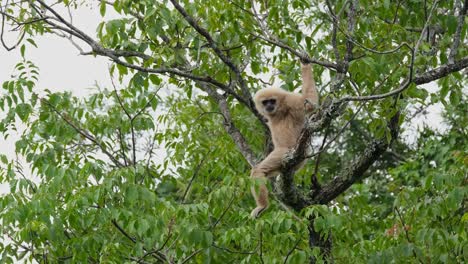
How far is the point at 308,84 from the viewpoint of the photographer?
741cm

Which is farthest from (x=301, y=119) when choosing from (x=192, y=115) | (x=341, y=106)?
(x=341, y=106)

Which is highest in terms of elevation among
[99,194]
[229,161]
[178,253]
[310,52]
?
[310,52]

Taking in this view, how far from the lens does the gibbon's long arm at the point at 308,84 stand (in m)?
7.34

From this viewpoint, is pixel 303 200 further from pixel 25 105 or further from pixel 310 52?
pixel 25 105

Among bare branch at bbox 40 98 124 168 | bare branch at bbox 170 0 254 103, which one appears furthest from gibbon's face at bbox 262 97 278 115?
bare branch at bbox 40 98 124 168

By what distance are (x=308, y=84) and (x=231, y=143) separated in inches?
61.1

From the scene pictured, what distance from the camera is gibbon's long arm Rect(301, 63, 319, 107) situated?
7.34 m

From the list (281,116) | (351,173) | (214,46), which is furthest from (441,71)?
(281,116)

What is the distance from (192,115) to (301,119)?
4.82 ft

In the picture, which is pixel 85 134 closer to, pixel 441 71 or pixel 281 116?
pixel 281 116

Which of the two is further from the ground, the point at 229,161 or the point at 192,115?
the point at 192,115

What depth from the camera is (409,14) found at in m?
7.54

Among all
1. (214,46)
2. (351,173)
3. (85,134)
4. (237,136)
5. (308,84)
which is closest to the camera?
(214,46)

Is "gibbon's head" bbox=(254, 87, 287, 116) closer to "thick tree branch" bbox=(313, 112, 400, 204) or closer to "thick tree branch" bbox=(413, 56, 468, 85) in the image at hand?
"thick tree branch" bbox=(313, 112, 400, 204)
